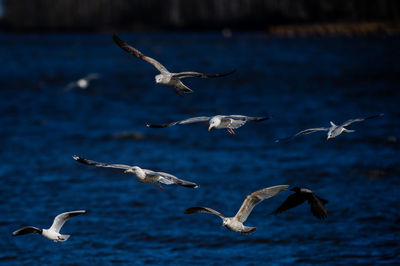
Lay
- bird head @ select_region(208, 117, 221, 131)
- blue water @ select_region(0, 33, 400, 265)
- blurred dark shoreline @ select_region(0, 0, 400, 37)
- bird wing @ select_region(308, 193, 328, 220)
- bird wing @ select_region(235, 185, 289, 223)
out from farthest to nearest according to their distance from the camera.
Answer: blurred dark shoreline @ select_region(0, 0, 400, 37), blue water @ select_region(0, 33, 400, 265), bird head @ select_region(208, 117, 221, 131), bird wing @ select_region(235, 185, 289, 223), bird wing @ select_region(308, 193, 328, 220)

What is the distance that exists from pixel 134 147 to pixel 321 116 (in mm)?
7923

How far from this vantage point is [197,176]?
54.2ft

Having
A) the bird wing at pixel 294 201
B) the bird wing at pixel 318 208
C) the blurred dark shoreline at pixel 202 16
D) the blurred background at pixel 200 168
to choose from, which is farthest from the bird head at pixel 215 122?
the blurred dark shoreline at pixel 202 16

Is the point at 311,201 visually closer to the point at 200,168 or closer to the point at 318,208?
the point at 318,208

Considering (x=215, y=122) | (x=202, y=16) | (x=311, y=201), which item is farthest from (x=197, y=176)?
(x=202, y=16)

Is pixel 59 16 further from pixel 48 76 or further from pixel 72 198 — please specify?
pixel 72 198

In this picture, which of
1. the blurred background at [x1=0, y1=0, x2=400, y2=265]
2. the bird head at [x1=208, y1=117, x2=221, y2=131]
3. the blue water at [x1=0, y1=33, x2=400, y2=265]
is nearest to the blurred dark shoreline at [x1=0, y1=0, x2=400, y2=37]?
the blurred background at [x1=0, y1=0, x2=400, y2=265]

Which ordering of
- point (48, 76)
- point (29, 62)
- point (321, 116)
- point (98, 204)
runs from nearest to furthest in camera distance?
point (98, 204)
point (321, 116)
point (48, 76)
point (29, 62)

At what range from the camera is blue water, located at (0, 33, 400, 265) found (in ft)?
38.4

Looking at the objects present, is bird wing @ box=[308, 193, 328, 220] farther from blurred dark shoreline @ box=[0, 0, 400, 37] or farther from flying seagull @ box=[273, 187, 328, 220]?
blurred dark shoreline @ box=[0, 0, 400, 37]

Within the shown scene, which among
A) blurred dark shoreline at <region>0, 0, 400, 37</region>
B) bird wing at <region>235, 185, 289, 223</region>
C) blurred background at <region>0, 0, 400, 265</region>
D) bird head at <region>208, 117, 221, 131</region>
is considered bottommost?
→ blurred dark shoreline at <region>0, 0, 400, 37</region>

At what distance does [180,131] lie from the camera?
22.6 meters

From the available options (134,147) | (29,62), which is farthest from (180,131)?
(29,62)

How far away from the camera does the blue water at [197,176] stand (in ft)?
38.4
